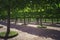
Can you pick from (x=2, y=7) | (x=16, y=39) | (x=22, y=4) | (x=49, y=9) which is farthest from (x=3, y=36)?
(x=49, y=9)

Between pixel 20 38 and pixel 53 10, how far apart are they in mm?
7008

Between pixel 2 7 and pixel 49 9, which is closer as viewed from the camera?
pixel 2 7

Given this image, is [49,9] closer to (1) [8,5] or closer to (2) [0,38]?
(1) [8,5]

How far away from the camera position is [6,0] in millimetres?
10055

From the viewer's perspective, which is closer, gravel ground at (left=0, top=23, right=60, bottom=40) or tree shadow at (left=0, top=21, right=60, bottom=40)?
gravel ground at (left=0, top=23, right=60, bottom=40)

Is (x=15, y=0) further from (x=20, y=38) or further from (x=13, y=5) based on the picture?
(x=20, y=38)

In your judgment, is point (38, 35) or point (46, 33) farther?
point (46, 33)

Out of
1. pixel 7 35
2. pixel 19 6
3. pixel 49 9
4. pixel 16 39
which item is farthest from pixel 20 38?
pixel 49 9

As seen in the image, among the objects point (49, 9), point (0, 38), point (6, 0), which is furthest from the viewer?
point (49, 9)

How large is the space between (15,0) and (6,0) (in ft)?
2.70

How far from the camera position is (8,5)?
10852mm

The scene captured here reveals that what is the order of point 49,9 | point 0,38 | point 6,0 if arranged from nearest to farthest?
point 6,0
point 0,38
point 49,9

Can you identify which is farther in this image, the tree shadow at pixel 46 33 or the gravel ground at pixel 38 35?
the tree shadow at pixel 46 33

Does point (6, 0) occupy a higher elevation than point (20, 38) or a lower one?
higher
